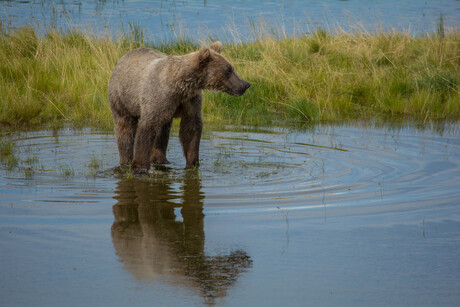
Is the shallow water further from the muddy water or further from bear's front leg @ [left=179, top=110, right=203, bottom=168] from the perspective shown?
the muddy water

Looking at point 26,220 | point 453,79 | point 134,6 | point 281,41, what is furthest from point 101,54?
point 134,6

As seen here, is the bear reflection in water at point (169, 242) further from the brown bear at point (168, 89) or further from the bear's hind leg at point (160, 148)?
the bear's hind leg at point (160, 148)

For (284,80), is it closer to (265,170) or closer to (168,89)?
(265,170)

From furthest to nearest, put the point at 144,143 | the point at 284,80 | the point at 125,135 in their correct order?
the point at 284,80 < the point at 125,135 < the point at 144,143

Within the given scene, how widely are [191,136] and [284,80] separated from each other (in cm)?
503

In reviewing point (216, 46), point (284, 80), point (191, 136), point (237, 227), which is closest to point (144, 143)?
point (191, 136)

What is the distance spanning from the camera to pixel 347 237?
5621 millimetres

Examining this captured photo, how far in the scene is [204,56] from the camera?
322 inches

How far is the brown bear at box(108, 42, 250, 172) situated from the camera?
8281mm

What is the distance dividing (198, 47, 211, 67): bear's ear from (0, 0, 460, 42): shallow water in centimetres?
1343

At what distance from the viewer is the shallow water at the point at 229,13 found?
75.5 feet

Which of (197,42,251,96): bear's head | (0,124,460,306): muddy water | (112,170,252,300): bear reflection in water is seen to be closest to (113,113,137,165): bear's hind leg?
(0,124,460,306): muddy water

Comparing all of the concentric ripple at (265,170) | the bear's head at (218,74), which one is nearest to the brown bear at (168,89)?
the bear's head at (218,74)

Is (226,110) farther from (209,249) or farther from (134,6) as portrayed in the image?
(134,6)
